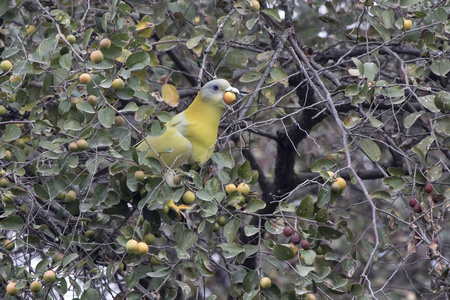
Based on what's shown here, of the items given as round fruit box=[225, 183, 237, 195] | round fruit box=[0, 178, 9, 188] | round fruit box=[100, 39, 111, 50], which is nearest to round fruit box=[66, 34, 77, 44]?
round fruit box=[100, 39, 111, 50]

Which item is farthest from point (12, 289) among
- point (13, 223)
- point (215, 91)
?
point (215, 91)

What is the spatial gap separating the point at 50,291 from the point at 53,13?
122 cm

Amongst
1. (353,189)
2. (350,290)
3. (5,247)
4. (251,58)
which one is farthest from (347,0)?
(5,247)

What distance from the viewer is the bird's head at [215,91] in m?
2.55

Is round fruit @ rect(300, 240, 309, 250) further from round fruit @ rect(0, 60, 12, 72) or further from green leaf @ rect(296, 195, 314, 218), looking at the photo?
round fruit @ rect(0, 60, 12, 72)

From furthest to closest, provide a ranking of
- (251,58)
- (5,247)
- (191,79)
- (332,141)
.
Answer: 1. (332,141)
2. (251,58)
3. (191,79)
4. (5,247)

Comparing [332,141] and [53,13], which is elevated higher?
[53,13]

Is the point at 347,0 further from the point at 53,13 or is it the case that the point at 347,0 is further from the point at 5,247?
the point at 5,247

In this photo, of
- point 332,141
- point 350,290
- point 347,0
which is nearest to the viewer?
point 350,290

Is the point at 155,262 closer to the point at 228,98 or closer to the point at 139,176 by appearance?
the point at 139,176

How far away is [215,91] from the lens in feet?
8.51

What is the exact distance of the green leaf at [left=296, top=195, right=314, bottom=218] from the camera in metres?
1.86

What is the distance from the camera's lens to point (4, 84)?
2223 millimetres

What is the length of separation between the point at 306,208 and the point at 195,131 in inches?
36.3
